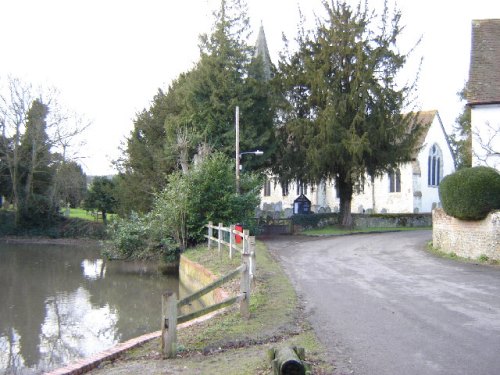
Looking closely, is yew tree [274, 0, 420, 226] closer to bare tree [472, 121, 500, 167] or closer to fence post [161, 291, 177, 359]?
→ bare tree [472, 121, 500, 167]

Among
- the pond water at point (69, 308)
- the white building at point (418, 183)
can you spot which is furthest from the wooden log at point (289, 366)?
the white building at point (418, 183)

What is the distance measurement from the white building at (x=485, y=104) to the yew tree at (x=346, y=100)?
838 centimetres

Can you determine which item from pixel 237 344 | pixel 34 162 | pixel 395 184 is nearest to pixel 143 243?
pixel 237 344

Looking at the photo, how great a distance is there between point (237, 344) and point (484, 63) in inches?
799

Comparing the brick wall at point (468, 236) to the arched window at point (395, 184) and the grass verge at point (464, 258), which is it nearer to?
the grass verge at point (464, 258)

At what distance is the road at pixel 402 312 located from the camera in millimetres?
6730

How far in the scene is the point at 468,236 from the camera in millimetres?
18672

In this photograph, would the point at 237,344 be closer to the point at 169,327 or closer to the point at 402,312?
the point at 169,327

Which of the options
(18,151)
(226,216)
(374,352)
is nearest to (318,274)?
(374,352)

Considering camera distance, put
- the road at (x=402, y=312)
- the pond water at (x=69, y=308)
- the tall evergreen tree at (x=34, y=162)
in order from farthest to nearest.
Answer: the tall evergreen tree at (x=34, y=162), the pond water at (x=69, y=308), the road at (x=402, y=312)

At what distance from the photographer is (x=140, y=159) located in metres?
39.5

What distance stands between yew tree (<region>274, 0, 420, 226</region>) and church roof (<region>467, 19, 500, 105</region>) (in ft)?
24.2

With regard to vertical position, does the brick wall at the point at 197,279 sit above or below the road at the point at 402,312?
below

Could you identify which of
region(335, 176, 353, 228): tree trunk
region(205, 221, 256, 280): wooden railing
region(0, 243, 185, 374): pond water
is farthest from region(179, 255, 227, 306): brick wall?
region(335, 176, 353, 228): tree trunk
